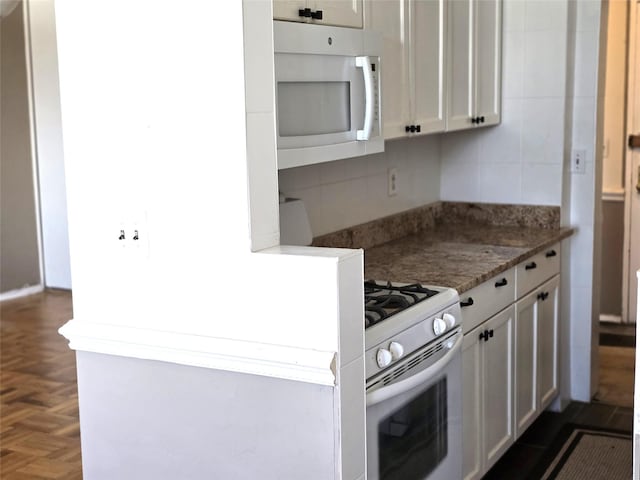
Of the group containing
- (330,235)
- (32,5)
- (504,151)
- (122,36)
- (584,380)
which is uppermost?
(32,5)

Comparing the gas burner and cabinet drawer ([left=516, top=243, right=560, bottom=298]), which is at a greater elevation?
the gas burner

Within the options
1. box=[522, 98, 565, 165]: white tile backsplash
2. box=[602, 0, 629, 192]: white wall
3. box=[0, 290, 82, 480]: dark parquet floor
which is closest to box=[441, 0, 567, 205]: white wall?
box=[522, 98, 565, 165]: white tile backsplash

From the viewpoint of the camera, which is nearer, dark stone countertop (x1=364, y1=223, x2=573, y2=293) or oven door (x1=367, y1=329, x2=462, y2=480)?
oven door (x1=367, y1=329, x2=462, y2=480)

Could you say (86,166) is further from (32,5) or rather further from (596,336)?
(32,5)

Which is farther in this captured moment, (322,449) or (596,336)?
(596,336)

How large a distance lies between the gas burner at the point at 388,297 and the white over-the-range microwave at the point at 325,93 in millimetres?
424

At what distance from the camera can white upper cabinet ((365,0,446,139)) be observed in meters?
2.86

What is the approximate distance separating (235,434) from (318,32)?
109cm

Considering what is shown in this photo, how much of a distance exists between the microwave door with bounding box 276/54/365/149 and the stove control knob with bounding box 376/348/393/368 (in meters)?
0.59

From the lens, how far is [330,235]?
328 cm

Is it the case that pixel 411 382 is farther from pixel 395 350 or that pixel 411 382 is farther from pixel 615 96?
pixel 615 96

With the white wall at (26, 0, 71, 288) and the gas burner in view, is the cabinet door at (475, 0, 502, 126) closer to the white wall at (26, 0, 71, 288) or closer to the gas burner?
the gas burner

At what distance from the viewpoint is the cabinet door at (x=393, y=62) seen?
2.81 m

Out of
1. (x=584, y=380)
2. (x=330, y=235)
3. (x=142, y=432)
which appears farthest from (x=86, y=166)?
(x=584, y=380)
